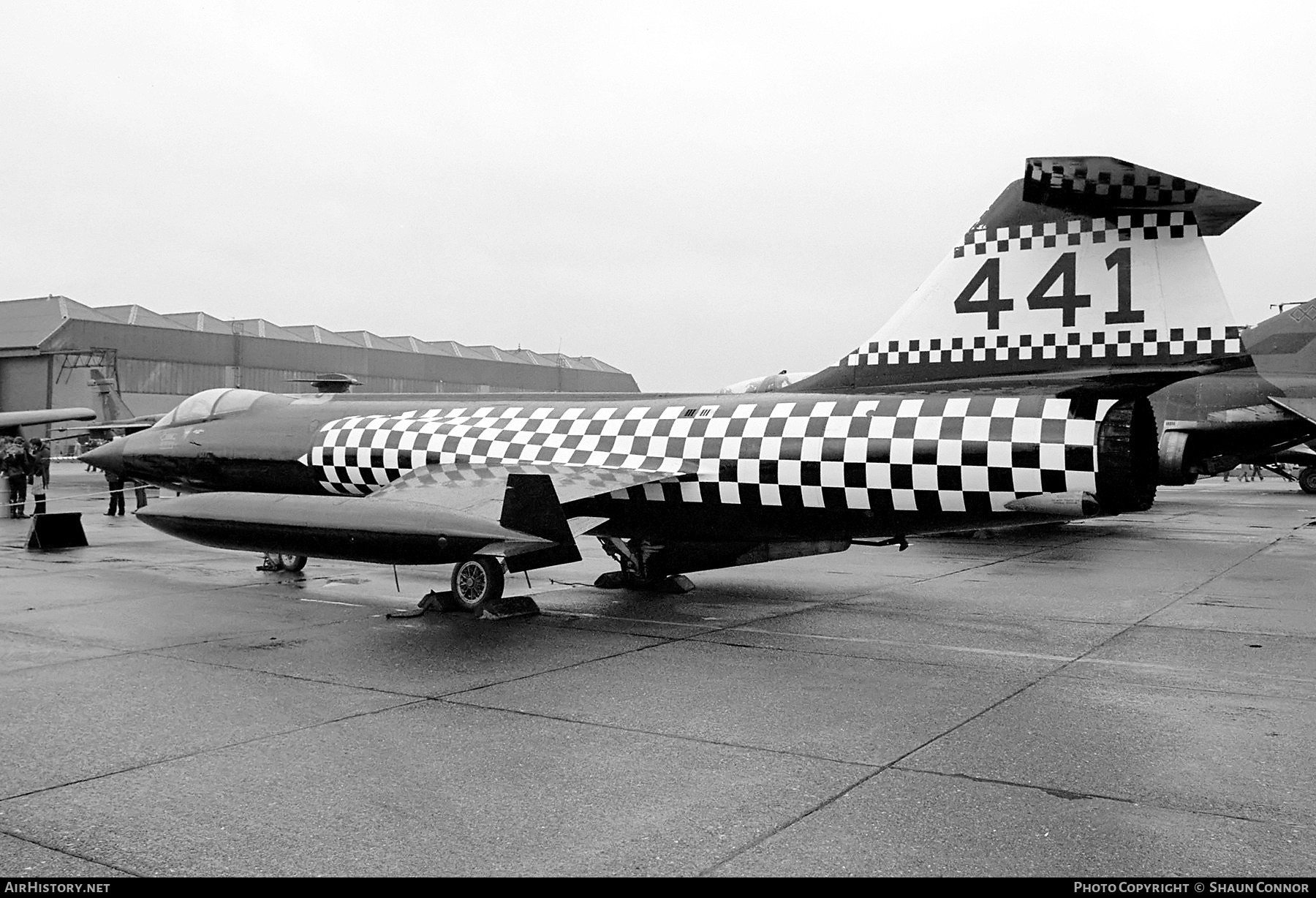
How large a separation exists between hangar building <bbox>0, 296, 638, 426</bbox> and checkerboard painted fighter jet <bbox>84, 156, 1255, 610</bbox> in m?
35.8

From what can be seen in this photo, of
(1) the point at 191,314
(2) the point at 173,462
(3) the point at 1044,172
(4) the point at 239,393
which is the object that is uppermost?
(1) the point at 191,314

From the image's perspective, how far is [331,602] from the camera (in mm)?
9719

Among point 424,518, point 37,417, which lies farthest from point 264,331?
point 424,518

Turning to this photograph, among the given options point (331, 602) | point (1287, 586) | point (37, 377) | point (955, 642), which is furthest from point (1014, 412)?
point (37, 377)

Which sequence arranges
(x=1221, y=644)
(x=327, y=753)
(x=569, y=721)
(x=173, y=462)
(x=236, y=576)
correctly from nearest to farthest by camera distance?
(x=327, y=753), (x=569, y=721), (x=1221, y=644), (x=236, y=576), (x=173, y=462)

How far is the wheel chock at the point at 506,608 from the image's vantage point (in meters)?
8.77

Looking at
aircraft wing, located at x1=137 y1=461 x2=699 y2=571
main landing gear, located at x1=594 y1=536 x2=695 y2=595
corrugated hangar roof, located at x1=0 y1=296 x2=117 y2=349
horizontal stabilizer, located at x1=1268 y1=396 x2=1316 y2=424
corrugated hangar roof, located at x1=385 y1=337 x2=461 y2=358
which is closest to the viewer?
aircraft wing, located at x1=137 y1=461 x2=699 y2=571

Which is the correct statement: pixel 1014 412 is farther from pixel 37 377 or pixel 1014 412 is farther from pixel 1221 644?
pixel 37 377

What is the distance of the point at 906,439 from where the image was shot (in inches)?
322

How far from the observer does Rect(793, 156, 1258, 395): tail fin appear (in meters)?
7.71

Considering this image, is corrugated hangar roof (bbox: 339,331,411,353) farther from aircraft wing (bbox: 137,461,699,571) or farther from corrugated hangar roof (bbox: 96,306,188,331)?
aircraft wing (bbox: 137,461,699,571)

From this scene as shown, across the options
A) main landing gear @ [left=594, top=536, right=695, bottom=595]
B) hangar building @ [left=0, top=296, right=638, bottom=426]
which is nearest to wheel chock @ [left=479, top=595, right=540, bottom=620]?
main landing gear @ [left=594, top=536, right=695, bottom=595]

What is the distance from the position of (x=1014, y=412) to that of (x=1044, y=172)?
1829 mm

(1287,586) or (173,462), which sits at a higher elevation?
(173,462)
